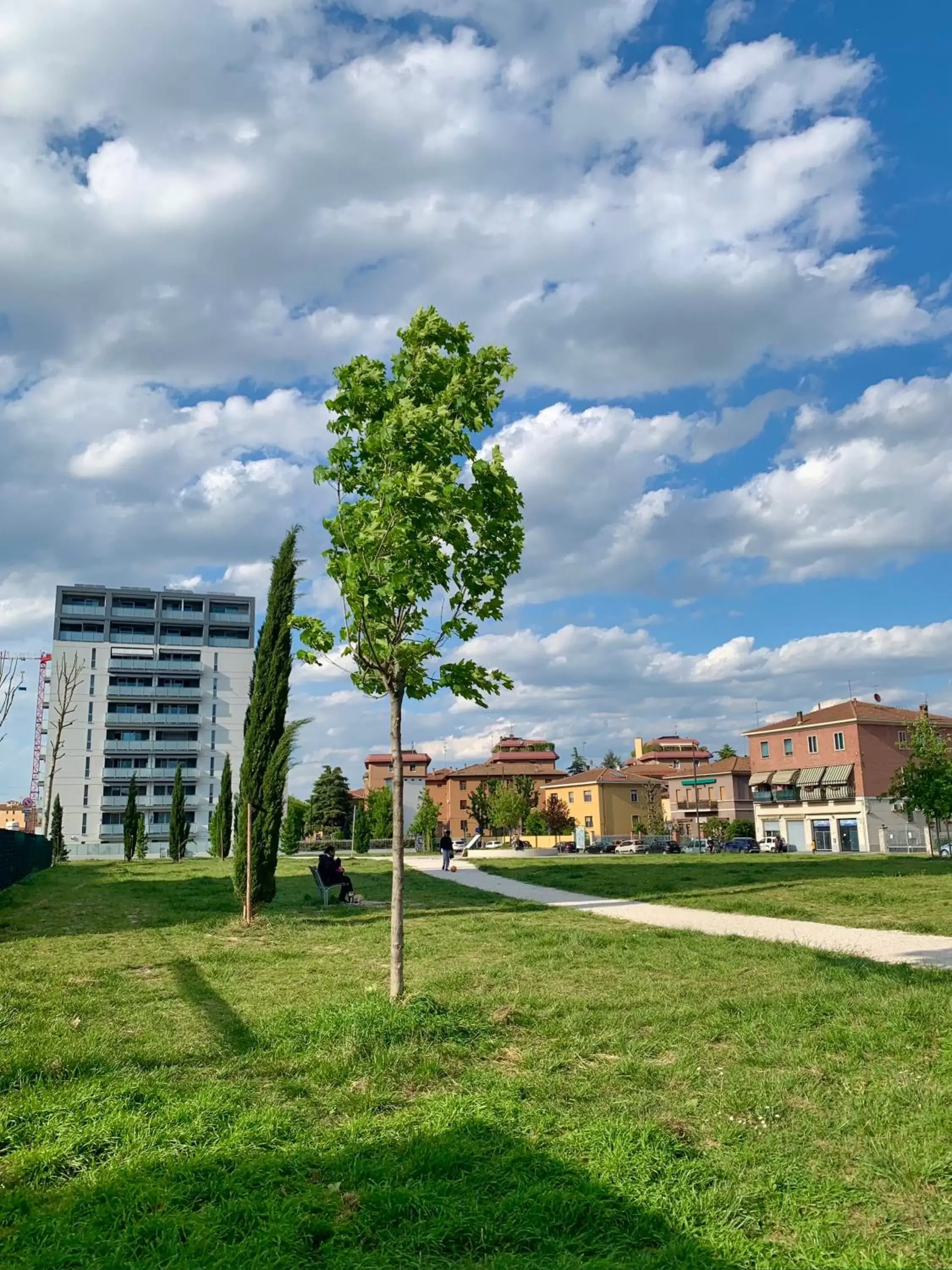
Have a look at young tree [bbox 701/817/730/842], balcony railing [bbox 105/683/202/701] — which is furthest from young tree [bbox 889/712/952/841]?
balcony railing [bbox 105/683/202/701]

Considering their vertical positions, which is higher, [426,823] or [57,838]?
[57,838]

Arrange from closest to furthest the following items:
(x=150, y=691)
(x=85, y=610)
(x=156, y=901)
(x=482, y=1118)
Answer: (x=482, y=1118) → (x=156, y=901) → (x=85, y=610) → (x=150, y=691)

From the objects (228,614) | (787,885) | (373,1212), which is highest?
(228,614)

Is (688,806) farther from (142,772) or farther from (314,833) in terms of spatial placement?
(142,772)

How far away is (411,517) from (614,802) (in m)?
84.5

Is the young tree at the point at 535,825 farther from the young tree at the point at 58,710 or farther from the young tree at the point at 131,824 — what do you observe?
the young tree at the point at 58,710

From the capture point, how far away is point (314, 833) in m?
85.9

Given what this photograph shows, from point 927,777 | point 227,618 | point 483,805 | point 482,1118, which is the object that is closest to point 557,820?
point 483,805

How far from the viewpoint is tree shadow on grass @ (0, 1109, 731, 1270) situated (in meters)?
3.37

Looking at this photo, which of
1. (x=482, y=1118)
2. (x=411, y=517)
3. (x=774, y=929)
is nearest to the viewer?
(x=482, y=1118)

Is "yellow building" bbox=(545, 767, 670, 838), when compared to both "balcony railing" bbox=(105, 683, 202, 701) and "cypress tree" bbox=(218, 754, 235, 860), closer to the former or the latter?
"balcony railing" bbox=(105, 683, 202, 701)

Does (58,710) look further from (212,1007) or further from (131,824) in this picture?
Result: (212,1007)

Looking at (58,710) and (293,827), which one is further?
(293,827)

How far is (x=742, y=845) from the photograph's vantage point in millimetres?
59938
